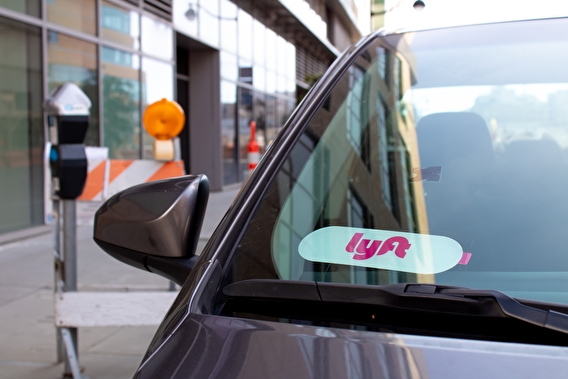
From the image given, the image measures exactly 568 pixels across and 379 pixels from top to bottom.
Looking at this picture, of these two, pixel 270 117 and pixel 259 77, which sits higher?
pixel 259 77

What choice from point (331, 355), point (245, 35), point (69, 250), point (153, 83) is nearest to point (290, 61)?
point (245, 35)

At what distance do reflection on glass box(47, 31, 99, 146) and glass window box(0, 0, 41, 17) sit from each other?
34cm

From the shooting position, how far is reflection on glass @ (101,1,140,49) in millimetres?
9617

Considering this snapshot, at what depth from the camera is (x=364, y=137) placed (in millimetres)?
1798

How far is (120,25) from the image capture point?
10.1 m

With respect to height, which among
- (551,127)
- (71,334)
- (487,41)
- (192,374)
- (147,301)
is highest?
(487,41)

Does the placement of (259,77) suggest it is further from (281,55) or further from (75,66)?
(75,66)

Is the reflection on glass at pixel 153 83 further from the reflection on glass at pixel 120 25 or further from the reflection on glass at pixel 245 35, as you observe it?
the reflection on glass at pixel 245 35

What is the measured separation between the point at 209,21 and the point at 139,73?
11.9 feet

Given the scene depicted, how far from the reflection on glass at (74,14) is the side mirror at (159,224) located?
7.41 meters

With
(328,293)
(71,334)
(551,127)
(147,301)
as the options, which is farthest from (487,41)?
(71,334)

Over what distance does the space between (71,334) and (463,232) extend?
9.30 feet

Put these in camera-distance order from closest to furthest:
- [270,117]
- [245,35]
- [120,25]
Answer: [120,25], [245,35], [270,117]

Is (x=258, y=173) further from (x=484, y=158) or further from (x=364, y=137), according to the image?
(x=484, y=158)
